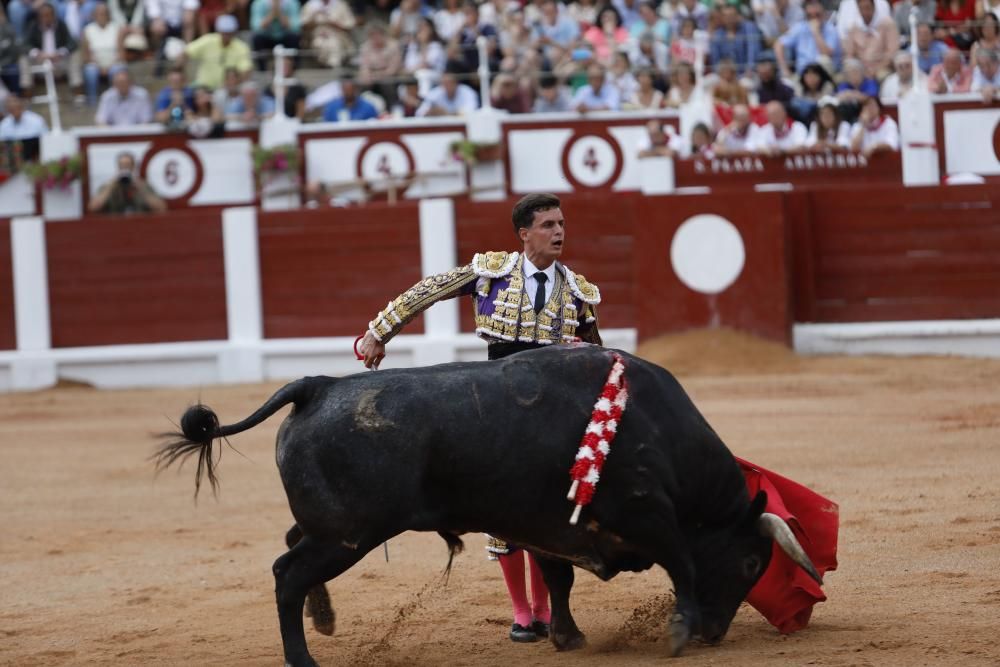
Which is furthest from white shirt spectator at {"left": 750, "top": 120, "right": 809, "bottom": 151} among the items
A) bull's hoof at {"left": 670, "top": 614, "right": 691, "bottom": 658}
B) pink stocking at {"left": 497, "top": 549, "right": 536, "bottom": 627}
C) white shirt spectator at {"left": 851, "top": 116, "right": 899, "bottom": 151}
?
bull's hoof at {"left": 670, "top": 614, "right": 691, "bottom": 658}

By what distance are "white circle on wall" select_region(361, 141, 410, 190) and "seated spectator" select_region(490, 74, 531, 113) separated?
918mm

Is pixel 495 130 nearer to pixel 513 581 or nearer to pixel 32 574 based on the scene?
pixel 32 574

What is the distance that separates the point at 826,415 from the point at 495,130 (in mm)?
5567

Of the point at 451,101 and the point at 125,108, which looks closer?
the point at 451,101

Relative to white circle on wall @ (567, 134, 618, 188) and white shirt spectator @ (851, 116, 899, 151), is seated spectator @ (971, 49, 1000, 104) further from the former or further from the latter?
white circle on wall @ (567, 134, 618, 188)

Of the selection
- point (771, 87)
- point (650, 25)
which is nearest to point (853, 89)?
point (771, 87)

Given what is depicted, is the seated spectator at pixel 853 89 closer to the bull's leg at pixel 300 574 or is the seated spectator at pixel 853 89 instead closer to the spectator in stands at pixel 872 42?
the spectator in stands at pixel 872 42

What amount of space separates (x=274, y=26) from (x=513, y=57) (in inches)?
92.1

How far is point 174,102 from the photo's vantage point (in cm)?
1338

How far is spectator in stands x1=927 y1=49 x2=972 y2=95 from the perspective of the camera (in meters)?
11.8

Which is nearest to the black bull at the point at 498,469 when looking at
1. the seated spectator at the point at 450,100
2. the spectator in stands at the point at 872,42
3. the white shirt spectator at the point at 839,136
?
the white shirt spectator at the point at 839,136

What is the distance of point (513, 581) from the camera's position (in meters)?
4.33

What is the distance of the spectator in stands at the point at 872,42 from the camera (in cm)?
1198

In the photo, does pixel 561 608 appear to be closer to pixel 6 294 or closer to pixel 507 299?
pixel 507 299
